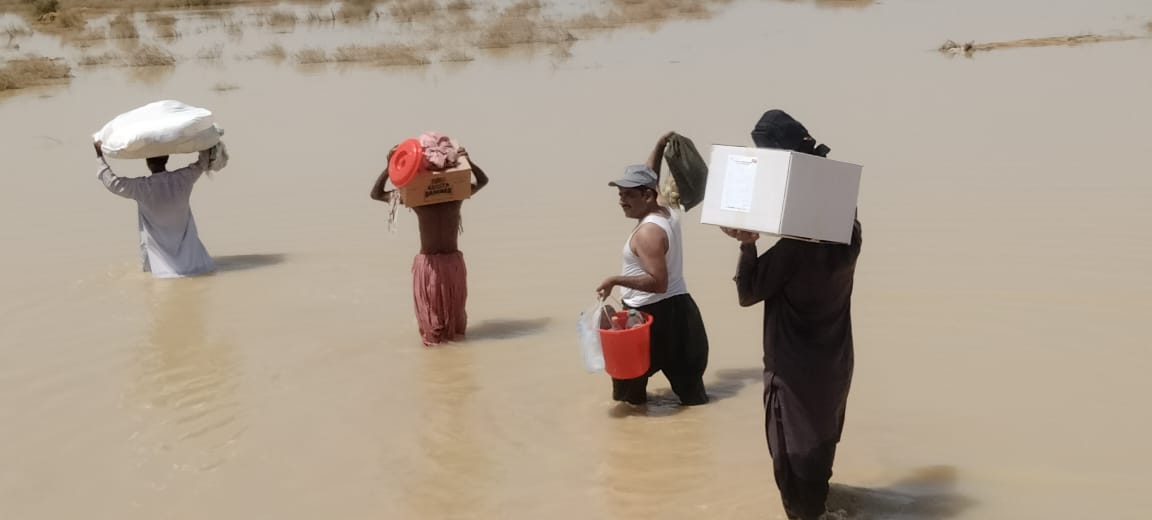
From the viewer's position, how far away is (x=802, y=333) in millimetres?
3967

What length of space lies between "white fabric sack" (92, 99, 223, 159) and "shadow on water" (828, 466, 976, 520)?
16.9 ft

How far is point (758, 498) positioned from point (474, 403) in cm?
178

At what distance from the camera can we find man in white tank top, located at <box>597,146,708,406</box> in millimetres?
5191

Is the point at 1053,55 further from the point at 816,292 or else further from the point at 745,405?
the point at 816,292

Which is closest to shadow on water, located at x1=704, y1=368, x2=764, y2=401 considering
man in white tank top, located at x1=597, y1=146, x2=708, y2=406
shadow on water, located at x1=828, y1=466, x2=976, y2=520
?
man in white tank top, located at x1=597, y1=146, x2=708, y2=406

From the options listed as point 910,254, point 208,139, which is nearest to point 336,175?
point 208,139

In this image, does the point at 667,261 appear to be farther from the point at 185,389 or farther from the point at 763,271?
the point at 185,389

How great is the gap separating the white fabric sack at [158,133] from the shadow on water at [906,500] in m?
5.15

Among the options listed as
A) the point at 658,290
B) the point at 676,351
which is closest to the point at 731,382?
the point at 676,351

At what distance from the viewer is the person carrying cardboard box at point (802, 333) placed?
3.87 m

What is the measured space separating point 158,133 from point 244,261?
4.96ft

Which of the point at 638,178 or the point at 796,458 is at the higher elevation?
the point at 638,178

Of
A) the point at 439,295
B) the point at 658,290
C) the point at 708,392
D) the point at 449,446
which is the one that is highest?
the point at 658,290

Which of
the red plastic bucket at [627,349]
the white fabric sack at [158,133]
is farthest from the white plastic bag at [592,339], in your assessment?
the white fabric sack at [158,133]
